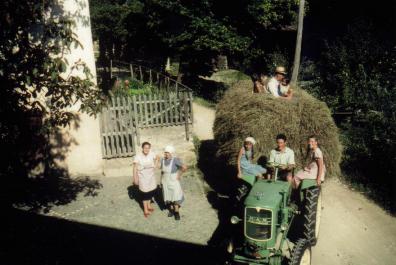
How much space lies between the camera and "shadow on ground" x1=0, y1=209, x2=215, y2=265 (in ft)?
21.6

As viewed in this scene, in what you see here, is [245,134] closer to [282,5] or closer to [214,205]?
[214,205]

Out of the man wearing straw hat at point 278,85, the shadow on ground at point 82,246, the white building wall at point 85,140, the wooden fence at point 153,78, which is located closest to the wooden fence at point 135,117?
the white building wall at point 85,140

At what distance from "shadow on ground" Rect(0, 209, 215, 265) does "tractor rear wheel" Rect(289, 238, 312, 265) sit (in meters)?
1.59

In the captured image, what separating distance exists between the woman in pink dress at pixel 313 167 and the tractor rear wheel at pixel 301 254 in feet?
4.65

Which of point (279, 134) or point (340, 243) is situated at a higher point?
point (279, 134)

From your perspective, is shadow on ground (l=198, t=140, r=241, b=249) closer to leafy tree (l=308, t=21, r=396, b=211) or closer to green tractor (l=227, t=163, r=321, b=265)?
green tractor (l=227, t=163, r=321, b=265)

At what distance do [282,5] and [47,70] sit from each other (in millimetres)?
15168

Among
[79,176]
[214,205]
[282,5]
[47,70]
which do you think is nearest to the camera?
[47,70]

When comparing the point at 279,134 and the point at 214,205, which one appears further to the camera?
the point at 214,205

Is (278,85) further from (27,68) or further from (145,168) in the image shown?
(27,68)

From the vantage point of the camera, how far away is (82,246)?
7.02 metres

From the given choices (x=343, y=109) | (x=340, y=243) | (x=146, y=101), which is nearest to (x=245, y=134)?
(x=340, y=243)

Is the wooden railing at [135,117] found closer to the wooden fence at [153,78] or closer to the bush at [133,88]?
the wooden fence at [153,78]

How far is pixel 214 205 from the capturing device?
8.63 m
